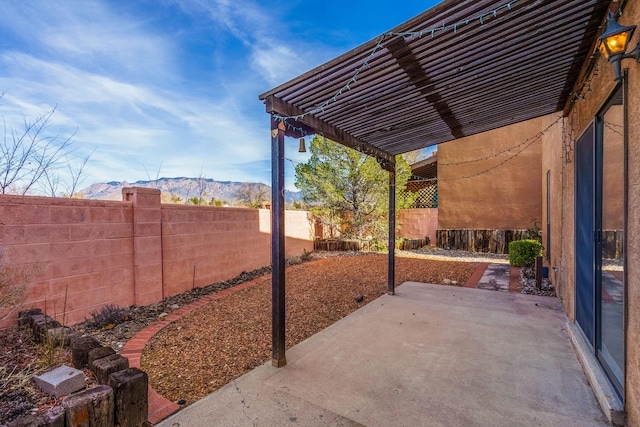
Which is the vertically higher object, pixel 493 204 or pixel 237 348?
pixel 493 204

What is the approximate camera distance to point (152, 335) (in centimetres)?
349

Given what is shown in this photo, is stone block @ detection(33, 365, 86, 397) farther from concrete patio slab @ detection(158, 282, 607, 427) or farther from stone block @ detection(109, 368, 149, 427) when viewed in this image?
concrete patio slab @ detection(158, 282, 607, 427)

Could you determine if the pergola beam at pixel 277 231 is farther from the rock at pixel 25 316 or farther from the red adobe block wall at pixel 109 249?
the red adobe block wall at pixel 109 249

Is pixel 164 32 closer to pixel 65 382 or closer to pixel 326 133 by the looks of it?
pixel 326 133

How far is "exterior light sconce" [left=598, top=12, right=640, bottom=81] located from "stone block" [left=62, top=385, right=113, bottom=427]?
3497 mm

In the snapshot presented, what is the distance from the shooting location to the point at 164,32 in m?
7.60

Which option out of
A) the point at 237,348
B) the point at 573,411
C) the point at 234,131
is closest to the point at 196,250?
the point at 237,348

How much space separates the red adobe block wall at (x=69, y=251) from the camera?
10.4 feet

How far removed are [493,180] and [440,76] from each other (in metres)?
9.42

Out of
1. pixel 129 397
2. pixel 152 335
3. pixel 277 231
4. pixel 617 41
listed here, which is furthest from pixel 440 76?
pixel 152 335

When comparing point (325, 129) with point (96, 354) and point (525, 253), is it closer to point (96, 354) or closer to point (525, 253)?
point (96, 354)

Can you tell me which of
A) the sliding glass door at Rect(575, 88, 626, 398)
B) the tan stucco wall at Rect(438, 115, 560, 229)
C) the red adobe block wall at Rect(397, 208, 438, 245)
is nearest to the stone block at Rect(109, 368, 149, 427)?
the sliding glass door at Rect(575, 88, 626, 398)

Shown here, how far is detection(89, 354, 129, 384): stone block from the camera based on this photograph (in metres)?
1.91

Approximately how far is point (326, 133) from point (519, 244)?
619 cm
